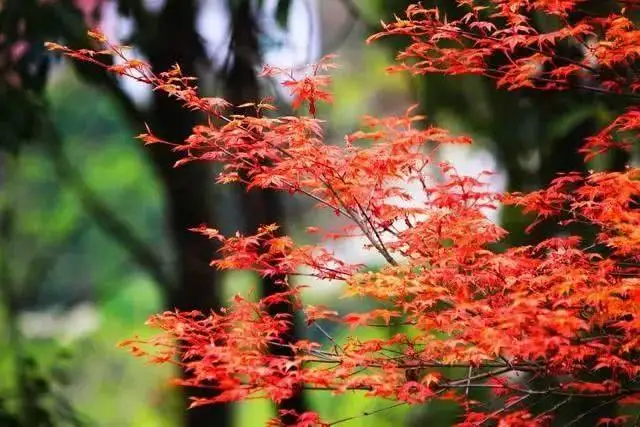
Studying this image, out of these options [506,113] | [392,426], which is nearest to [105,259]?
[392,426]

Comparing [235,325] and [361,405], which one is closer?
[235,325]

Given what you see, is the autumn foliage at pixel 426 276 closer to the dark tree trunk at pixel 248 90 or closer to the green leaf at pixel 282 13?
the green leaf at pixel 282 13

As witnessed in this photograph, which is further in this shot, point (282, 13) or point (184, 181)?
point (184, 181)

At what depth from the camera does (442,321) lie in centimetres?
285

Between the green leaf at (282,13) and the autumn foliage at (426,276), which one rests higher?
the green leaf at (282,13)

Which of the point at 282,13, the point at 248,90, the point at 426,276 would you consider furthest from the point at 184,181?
the point at 426,276

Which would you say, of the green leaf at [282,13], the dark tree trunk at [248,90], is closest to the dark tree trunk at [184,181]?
the dark tree trunk at [248,90]

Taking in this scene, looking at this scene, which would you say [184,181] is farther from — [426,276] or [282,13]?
[426,276]

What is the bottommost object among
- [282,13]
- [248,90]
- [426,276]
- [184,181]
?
[426,276]

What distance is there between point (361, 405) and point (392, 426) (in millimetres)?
1215

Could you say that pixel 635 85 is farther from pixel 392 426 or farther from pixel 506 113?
pixel 392 426

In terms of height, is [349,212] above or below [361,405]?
above

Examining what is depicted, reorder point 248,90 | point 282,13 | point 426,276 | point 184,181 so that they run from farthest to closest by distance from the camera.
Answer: point 184,181 < point 248,90 < point 282,13 < point 426,276

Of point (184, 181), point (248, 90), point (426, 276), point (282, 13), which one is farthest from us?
point (184, 181)
